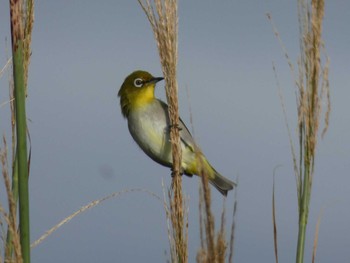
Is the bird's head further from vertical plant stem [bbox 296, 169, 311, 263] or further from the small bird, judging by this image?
vertical plant stem [bbox 296, 169, 311, 263]

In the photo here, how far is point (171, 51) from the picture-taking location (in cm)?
277

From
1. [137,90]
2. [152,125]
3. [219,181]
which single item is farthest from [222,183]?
[137,90]

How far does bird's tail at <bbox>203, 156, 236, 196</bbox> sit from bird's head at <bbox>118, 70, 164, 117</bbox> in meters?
0.74

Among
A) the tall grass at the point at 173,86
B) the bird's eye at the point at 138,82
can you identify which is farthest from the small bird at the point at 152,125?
the tall grass at the point at 173,86

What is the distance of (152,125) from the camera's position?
5445mm

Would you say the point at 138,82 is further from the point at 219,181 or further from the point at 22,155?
the point at 22,155

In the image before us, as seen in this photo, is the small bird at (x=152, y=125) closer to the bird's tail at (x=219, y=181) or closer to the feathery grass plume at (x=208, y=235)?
the bird's tail at (x=219, y=181)

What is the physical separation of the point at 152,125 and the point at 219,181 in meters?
0.88

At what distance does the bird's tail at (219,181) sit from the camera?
5.83 metres

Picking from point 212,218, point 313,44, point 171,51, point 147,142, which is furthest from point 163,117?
point 212,218

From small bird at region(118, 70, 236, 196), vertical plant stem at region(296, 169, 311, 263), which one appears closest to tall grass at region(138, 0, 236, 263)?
vertical plant stem at region(296, 169, 311, 263)

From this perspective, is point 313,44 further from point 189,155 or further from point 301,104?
point 189,155

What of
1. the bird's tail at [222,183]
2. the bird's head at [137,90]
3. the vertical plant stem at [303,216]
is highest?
the bird's head at [137,90]

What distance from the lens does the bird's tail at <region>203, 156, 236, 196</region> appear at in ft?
19.1
